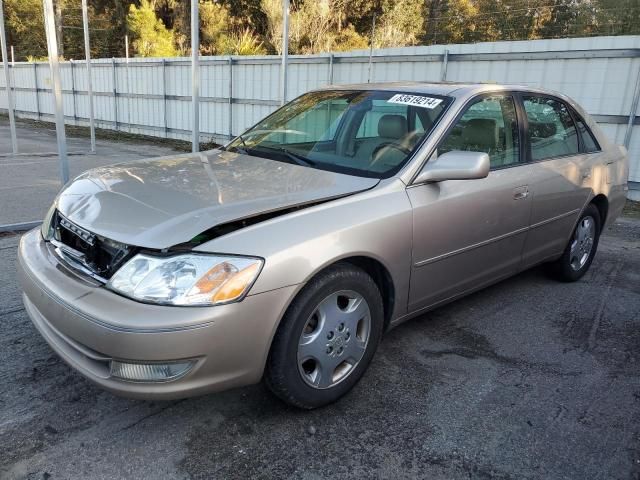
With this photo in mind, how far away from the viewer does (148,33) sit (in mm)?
31125

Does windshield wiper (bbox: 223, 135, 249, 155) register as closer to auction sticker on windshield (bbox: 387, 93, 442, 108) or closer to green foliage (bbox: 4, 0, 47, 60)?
auction sticker on windshield (bbox: 387, 93, 442, 108)

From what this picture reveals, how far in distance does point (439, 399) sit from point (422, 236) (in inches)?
34.7

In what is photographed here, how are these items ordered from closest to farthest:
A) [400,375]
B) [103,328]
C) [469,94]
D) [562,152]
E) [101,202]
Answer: [103,328] < [101,202] < [400,375] < [469,94] < [562,152]

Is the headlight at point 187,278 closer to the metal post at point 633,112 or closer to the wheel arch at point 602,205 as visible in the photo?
the wheel arch at point 602,205

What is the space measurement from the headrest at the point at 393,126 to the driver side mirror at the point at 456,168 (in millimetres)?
401

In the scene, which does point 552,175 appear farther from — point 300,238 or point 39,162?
point 39,162


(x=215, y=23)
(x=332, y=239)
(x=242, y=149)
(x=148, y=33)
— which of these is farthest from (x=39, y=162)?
(x=148, y=33)

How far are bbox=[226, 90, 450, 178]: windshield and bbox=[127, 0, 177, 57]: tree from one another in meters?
29.2

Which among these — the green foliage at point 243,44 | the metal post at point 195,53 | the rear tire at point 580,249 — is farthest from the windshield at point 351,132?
the green foliage at point 243,44

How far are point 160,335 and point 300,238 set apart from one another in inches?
28.5

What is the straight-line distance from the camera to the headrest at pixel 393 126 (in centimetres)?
333

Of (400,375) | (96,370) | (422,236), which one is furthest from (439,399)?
(96,370)

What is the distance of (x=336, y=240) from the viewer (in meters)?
2.54

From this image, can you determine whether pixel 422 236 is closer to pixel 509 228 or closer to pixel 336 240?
pixel 336 240
